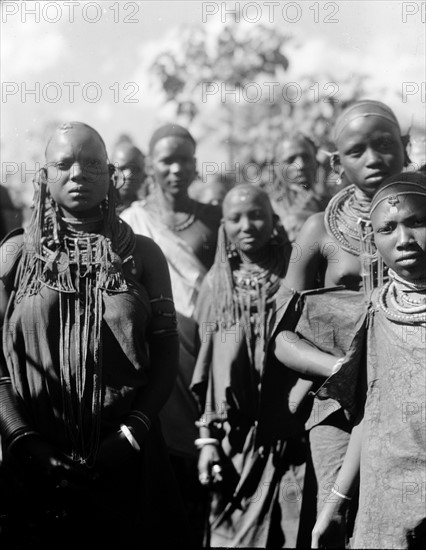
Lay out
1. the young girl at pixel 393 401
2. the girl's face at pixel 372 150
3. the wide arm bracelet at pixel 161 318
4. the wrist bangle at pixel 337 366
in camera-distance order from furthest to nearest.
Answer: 1. the girl's face at pixel 372 150
2. the wide arm bracelet at pixel 161 318
3. the wrist bangle at pixel 337 366
4. the young girl at pixel 393 401

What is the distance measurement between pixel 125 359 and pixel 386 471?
1223 mm

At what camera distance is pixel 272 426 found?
4551 millimetres

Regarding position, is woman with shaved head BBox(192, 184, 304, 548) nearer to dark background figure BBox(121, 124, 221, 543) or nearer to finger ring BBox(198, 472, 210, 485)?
finger ring BBox(198, 472, 210, 485)

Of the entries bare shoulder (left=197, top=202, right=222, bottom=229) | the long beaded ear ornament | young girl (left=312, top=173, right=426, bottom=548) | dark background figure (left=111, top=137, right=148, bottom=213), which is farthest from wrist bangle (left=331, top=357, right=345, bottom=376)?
dark background figure (left=111, top=137, right=148, bottom=213)

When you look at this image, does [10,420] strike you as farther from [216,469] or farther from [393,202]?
[393,202]

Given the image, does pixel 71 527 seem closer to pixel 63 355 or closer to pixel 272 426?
pixel 63 355

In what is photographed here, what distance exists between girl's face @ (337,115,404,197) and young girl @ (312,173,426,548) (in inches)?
20.8

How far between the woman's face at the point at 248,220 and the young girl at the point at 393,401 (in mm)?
1455

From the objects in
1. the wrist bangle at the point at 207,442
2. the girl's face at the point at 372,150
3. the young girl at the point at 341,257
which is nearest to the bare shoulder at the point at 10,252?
the young girl at the point at 341,257

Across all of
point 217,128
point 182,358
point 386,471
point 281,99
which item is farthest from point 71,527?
point 217,128

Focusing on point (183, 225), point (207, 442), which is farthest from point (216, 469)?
point (183, 225)

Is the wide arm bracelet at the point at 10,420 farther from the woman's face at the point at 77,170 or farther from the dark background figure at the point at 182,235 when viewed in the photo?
the dark background figure at the point at 182,235

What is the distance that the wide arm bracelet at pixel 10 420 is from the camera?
3.94m

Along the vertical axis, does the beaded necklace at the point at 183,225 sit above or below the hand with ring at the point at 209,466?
above
